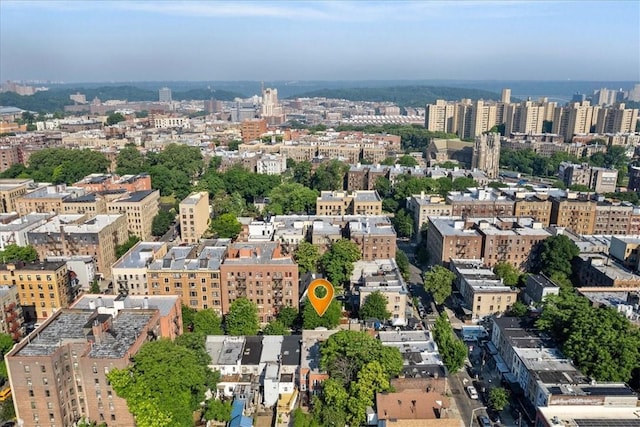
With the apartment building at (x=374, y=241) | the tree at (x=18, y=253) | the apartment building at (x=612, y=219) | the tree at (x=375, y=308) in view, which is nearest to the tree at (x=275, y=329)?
the tree at (x=375, y=308)

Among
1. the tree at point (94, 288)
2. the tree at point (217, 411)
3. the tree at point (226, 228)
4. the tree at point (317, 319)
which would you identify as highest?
the tree at point (226, 228)

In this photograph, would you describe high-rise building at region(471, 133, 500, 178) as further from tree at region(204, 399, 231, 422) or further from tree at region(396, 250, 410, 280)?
tree at region(204, 399, 231, 422)

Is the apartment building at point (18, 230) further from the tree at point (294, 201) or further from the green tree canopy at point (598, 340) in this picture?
the green tree canopy at point (598, 340)

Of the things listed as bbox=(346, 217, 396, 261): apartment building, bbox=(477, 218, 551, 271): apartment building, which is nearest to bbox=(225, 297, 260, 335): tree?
bbox=(346, 217, 396, 261): apartment building

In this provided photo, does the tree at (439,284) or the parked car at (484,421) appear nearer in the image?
the parked car at (484,421)

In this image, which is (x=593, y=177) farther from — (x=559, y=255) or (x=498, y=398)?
(x=498, y=398)

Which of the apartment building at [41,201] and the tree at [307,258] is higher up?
the apartment building at [41,201]

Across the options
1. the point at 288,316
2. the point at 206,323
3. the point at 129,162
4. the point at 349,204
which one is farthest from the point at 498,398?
the point at 129,162

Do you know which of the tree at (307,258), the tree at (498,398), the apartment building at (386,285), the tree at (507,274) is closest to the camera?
the tree at (498,398)
